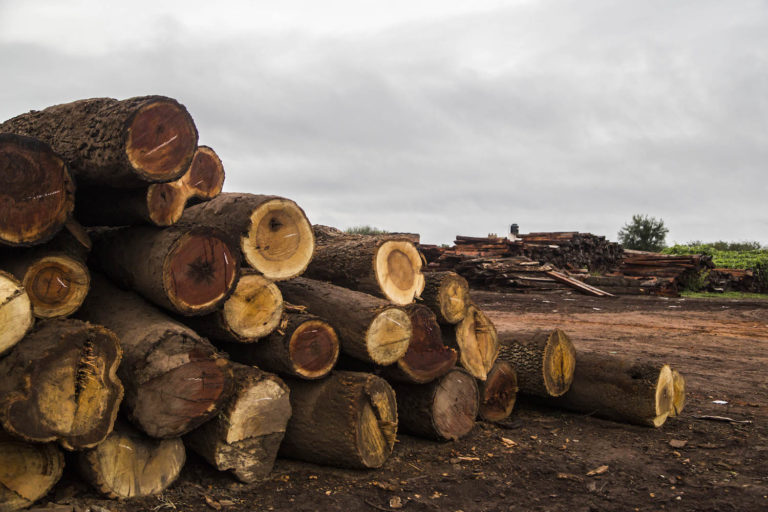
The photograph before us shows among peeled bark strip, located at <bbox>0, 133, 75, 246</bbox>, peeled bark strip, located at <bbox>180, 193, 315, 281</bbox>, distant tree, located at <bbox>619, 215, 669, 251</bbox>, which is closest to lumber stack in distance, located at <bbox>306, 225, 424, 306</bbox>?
peeled bark strip, located at <bbox>180, 193, 315, 281</bbox>

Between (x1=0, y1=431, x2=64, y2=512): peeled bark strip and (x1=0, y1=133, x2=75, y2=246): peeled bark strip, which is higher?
(x1=0, y1=133, x2=75, y2=246): peeled bark strip

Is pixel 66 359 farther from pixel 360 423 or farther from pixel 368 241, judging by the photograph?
pixel 368 241

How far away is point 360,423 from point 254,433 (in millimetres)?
750

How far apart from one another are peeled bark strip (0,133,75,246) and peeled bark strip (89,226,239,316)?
22.0 inches

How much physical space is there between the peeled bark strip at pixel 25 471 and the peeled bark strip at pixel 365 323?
1964 mm

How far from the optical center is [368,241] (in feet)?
17.2

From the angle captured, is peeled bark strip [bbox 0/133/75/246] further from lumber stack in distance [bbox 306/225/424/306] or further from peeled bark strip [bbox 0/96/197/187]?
lumber stack in distance [bbox 306/225/424/306]

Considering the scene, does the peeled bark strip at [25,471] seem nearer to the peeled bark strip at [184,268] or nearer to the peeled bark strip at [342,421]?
the peeled bark strip at [184,268]

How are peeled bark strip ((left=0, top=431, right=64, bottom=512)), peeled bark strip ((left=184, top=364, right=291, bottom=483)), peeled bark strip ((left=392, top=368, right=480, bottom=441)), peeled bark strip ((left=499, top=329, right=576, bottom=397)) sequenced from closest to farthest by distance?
peeled bark strip ((left=0, top=431, right=64, bottom=512))
peeled bark strip ((left=184, top=364, right=291, bottom=483))
peeled bark strip ((left=392, top=368, right=480, bottom=441))
peeled bark strip ((left=499, top=329, right=576, bottom=397))

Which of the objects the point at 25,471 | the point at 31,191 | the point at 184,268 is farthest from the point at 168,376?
the point at 31,191

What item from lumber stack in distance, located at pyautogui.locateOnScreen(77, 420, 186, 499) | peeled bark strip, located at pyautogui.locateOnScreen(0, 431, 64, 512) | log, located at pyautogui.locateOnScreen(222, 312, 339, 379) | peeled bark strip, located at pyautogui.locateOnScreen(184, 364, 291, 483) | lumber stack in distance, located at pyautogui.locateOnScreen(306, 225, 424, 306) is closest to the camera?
peeled bark strip, located at pyautogui.locateOnScreen(0, 431, 64, 512)

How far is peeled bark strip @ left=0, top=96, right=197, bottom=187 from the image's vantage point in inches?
136

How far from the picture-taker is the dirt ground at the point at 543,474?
12.3 ft

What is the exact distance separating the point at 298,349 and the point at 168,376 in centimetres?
94
